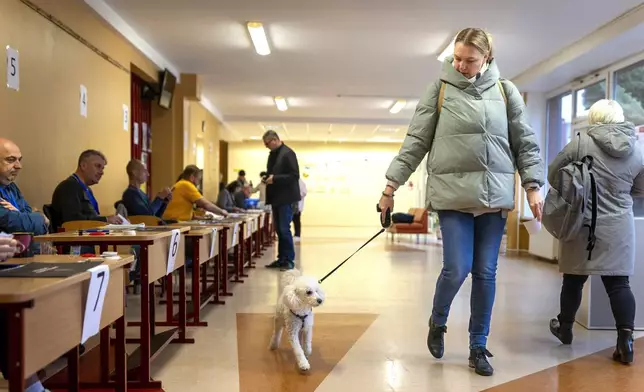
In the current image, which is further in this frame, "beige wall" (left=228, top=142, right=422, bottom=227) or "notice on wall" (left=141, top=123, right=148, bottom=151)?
"beige wall" (left=228, top=142, right=422, bottom=227)

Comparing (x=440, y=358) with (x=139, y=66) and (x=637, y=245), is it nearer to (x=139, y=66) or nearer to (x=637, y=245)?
(x=637, y=245)

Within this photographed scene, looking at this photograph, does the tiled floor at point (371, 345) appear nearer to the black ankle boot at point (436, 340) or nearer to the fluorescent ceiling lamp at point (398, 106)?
the black ankle boot at point (436, 340)

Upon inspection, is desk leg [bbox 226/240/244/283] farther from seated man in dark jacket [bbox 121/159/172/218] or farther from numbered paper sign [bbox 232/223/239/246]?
seated man in dark jacket [bbox 121/159/172/218]

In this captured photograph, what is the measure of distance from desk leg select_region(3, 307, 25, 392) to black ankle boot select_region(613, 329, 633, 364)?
293 centimetres

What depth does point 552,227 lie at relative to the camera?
341 centimetres

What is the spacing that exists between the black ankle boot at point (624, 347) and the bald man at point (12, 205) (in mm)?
3043

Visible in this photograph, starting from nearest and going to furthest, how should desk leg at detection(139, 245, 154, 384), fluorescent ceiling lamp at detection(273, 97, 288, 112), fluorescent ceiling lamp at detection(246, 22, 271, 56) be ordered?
1. desk leg at detection(139, 245, 154, 384)
2. fluorescent ceiling lamp at detection(246, 22, 271, 56)
3. fluorescent ceiling lamp at detection(273, 97, 288, 112)

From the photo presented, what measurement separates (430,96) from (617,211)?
1308mm

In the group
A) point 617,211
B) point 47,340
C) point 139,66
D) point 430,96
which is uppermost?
point 139,66

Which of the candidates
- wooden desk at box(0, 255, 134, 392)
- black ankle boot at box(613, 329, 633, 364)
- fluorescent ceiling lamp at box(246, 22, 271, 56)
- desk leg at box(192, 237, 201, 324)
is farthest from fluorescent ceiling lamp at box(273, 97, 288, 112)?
wooden desk at box(0, 255, 134, 392)

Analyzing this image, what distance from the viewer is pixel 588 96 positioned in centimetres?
809

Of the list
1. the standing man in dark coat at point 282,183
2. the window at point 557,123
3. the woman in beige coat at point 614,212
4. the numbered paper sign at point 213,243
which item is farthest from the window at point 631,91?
the numbered paper sign at point 213,243

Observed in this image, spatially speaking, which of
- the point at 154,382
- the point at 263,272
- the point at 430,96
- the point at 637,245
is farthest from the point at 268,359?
the point at 263,272

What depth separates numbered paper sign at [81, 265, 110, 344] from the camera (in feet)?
5.45
